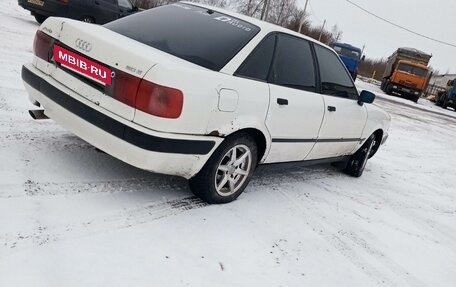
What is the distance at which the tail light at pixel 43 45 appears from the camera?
132 inches

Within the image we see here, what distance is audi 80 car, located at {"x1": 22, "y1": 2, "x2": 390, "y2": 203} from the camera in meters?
2.85

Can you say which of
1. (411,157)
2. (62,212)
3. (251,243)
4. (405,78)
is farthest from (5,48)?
(405,78)

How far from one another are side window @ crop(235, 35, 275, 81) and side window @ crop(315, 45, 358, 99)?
895 millimetres

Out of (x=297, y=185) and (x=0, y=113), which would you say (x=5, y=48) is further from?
(x=297, y=185)

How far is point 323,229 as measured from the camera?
143 inches

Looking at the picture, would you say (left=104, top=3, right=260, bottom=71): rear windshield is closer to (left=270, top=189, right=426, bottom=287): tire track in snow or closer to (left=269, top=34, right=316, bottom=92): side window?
(left=269, top=34, right=316, bottom=92): side window

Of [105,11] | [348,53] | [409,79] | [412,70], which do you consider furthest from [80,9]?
[412,70]

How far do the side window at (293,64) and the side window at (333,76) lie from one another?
21 cm

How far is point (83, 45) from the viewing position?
10.1 feet

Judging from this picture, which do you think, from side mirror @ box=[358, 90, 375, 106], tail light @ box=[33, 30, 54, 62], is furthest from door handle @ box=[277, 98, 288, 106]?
tail light @ box=[33, 30, 54, 62]

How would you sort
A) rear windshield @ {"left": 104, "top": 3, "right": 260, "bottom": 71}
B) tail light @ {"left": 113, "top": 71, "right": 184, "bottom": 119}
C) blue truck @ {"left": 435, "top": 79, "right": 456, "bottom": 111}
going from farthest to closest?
1. blue truck @ {"left": 435, "top": 79, "right": 456, "bottom": 111}
2. rear windshield @ {"left": 104, "top": 3, "right": 260, "bottom": 71}
3. tail light @ {"left": 113, "top": 71, "right": 184, "bottom": 119}

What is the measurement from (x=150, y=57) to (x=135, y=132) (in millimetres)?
533

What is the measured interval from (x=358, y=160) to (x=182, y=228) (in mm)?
3332

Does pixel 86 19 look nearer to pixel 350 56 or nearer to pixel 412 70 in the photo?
pixel 350 56
